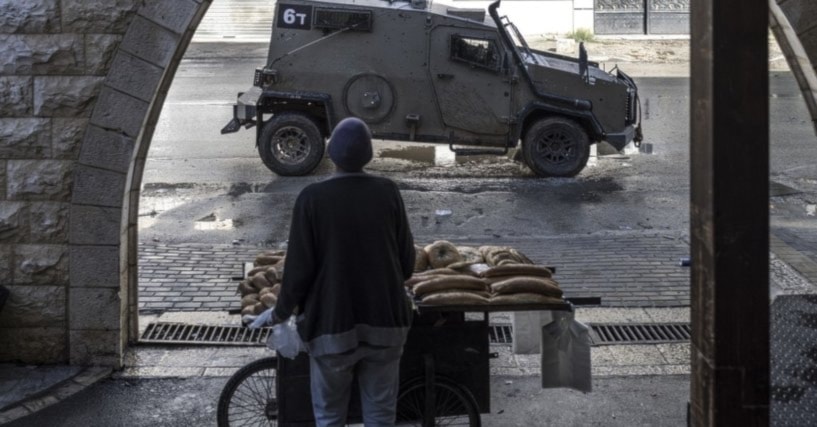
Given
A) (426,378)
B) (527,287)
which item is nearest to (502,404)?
(426,378)

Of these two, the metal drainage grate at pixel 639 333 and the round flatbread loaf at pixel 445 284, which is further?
the metal drainage grate at pixel 639 333

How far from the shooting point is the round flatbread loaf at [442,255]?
6578 millimetres

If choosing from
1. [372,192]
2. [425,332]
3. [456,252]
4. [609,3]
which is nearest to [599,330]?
[456,252]

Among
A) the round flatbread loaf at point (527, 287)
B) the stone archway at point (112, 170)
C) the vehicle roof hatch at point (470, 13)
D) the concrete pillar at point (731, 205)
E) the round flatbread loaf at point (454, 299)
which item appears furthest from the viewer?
the vehicle roof hatch at point (470, 13)

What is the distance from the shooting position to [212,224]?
13133 millimetres

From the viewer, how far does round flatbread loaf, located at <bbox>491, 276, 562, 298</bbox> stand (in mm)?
5984

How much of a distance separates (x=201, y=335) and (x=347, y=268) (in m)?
3.85

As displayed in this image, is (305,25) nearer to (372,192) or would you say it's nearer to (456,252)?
(456,252)

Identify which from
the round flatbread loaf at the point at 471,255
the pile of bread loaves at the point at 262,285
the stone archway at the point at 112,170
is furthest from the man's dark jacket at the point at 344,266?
the stone archway at the point at 112,170

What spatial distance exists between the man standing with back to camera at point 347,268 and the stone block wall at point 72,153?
280 centimetres

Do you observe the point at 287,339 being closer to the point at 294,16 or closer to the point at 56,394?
the point at 56,394

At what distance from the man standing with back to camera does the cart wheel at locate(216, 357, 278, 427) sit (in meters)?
0.98

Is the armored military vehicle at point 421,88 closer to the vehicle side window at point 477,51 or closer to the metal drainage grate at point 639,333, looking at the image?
the vehicle side window at point 477,51

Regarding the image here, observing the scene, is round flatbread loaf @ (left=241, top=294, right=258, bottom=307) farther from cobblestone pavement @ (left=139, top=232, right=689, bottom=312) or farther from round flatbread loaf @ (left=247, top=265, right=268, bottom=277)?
cobblestone pavement @ (left=139, top=232, right=689, bottom=312)
